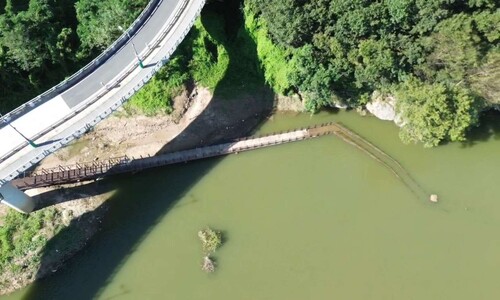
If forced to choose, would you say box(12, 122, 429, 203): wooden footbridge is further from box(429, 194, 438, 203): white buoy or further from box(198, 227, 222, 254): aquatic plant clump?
box(198, 227, 222, 254): aquatic plant clump

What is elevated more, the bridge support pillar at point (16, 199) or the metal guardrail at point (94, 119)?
the metal guardrail at point (94, 119)

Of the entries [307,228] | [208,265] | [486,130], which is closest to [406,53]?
[486,130]

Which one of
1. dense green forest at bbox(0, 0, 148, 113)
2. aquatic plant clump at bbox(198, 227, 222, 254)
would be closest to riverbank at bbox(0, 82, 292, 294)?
dense green forest at bbox(0, 0, 148, 113)

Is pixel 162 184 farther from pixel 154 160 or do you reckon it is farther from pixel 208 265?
pixel 208 265

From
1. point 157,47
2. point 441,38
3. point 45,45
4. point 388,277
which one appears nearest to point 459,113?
point 441,38

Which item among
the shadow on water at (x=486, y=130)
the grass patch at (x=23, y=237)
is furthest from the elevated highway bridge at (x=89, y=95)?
the shadow on water at (x=486, y=130)

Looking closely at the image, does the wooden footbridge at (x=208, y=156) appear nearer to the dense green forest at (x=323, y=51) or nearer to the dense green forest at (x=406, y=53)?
the dense green forest at (x=323, y=51)
